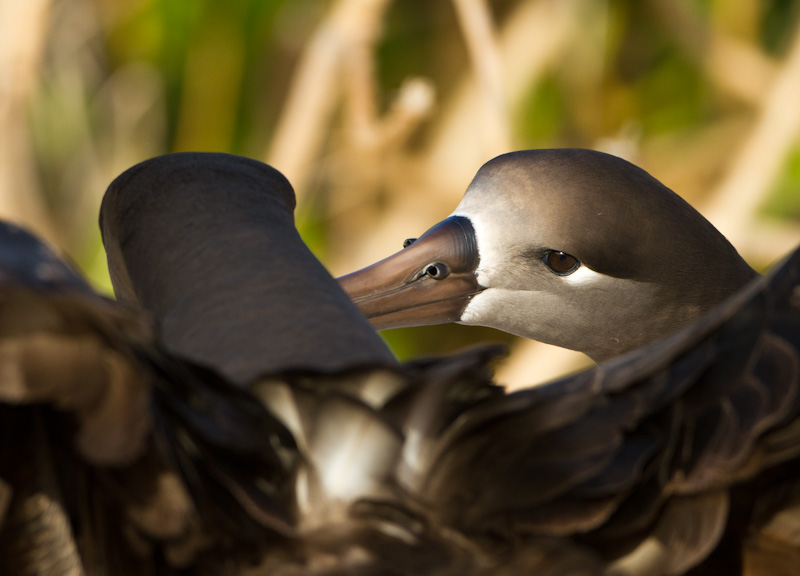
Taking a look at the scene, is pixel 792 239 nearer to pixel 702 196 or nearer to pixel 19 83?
pixel 702 196

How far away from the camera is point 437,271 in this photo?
1234 mm

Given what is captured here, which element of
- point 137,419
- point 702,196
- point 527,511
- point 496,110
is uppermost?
point 496,110

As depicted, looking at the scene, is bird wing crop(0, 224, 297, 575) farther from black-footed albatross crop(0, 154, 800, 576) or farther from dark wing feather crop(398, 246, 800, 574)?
dark wing feather crop(398, 246, 800, 574)

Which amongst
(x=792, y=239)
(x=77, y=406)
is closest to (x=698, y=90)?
(x=792, y=239)

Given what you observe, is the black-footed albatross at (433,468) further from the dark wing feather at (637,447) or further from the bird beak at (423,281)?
the bird beak at (423,281)

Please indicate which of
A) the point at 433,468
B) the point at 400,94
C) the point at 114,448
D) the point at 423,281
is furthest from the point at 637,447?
the point at 400,94

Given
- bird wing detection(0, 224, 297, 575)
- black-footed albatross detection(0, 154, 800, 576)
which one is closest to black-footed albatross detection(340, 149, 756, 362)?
black-footed albatross detection(0, 154, 800, 576)

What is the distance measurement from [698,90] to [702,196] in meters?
0.49

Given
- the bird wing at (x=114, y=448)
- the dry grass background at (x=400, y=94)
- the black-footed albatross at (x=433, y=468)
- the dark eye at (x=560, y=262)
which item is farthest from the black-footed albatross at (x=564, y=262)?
the dry grass background at (x=400, y=94)

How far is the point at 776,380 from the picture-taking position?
617 millimetres

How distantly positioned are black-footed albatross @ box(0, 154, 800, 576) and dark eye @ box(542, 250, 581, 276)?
57 cm

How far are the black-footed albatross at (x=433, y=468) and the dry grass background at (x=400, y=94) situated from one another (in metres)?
2.26

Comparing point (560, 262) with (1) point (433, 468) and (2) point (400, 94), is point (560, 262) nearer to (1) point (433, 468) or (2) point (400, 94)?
(1) point (433, 468)

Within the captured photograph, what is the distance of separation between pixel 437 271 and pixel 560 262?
0.14m
